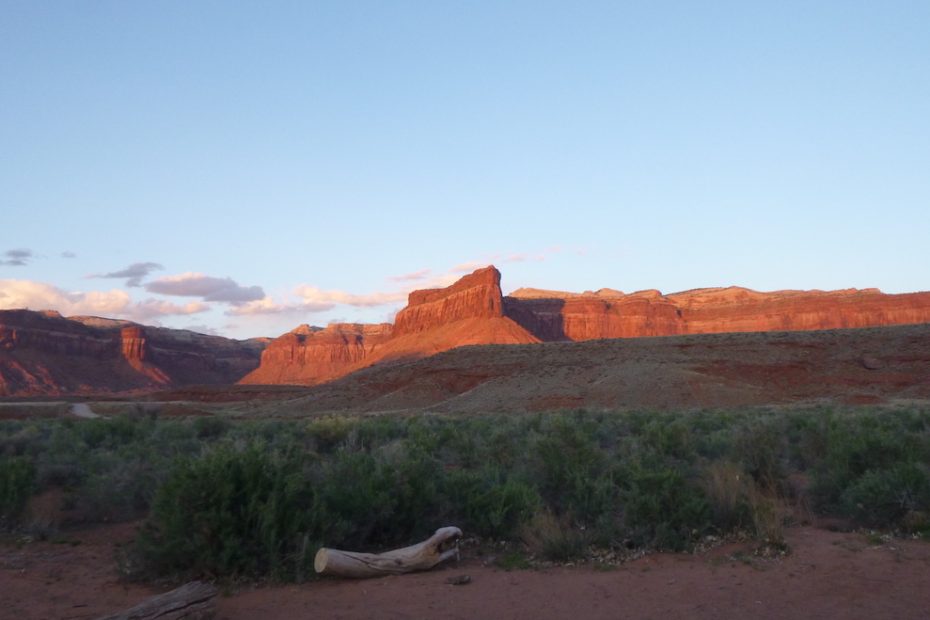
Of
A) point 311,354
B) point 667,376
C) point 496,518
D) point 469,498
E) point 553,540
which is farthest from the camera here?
point 311,354

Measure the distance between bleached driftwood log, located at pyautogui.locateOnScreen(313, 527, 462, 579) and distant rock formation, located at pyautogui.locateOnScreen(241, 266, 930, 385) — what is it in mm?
82894

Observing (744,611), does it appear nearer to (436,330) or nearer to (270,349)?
(436,330)

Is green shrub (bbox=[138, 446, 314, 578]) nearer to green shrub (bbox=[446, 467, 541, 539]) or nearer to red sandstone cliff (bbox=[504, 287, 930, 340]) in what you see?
green shrub (bbox=[446, 467, 541, 539])

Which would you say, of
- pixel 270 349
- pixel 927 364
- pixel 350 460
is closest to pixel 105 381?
pixel 270 349

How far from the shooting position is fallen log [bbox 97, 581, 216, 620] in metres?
6.27

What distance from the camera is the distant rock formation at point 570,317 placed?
102750 millimetres

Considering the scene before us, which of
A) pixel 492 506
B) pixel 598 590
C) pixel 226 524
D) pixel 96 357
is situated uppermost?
pixel 96 357

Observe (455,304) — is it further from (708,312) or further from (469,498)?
(469,498)

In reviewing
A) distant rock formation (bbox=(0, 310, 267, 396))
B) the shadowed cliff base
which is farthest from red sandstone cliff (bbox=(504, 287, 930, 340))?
distant rock formation (bbox=(0, 310, 267, 396))

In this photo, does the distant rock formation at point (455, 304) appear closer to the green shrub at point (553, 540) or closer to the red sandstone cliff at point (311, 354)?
the red sandstone cliff at point (311, 354)

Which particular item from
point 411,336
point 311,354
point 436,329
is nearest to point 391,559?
point 436,329

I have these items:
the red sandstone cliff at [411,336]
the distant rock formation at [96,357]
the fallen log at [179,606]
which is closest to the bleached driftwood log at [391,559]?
the fallen log at [179,606]

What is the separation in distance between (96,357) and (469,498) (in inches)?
→ 5096

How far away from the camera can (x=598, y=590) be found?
300 inches
